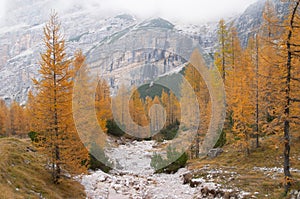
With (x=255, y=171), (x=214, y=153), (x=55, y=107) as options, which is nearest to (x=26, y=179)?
(x=55, y=107)

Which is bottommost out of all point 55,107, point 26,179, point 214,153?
point 214,153

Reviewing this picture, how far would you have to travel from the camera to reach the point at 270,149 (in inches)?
840

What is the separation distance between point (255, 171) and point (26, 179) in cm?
1504

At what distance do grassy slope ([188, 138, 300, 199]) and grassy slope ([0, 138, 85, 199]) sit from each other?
32.8 feet

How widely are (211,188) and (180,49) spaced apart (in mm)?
27707

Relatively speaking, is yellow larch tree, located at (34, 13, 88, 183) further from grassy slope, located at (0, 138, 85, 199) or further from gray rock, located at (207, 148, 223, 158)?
gray rock, located at (207, 148, 223, 158)

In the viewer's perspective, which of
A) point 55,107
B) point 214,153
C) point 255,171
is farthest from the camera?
point 214,153

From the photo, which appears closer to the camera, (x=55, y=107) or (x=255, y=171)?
(x=55, y=107)

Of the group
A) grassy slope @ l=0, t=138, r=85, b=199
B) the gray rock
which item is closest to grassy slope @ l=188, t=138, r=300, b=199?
the gray rock

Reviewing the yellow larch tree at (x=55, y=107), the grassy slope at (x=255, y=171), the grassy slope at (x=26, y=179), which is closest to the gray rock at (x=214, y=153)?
the grassy slope at (x=255, y=171)

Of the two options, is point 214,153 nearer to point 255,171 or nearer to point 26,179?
point 255,171

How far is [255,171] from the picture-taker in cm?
1770

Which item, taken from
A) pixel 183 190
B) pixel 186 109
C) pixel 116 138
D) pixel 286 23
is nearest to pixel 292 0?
pixel 286 23

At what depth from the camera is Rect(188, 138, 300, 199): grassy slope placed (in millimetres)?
13381
